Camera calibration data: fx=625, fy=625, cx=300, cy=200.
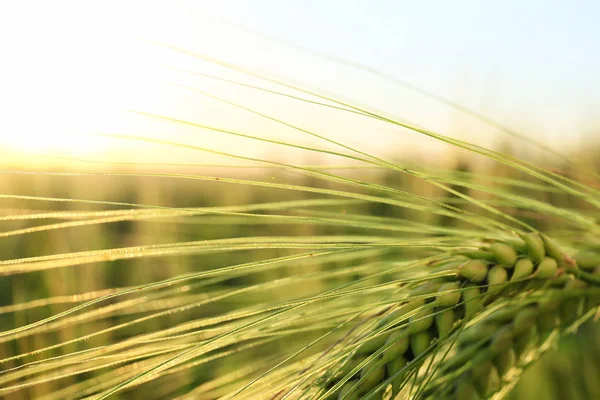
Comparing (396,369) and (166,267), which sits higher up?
(396,369)

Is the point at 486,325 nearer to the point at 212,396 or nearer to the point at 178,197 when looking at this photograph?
the point at 212,396

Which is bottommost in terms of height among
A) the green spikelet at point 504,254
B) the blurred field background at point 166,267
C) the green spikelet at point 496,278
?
the blurred field background at point 166,267

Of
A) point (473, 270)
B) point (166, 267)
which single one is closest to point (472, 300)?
point (473, 270)

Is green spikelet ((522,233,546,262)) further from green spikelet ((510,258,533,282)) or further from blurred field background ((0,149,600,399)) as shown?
blurred field background ((0,149,600,399))

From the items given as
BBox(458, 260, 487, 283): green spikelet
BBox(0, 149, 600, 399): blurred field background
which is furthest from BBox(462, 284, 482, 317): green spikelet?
BBox(0, 149, 600, 399): blurred field background

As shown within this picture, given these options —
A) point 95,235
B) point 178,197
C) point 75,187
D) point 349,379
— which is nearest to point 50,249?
point 95,235

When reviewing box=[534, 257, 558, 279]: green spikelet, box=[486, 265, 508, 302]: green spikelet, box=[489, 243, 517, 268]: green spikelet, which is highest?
box=[489, 243, 517, 268]: green spikelet

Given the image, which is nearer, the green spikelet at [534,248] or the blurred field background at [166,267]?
the green spikelet at [534,248]

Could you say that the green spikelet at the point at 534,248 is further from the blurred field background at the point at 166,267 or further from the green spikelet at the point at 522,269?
the blurred field background at the point at 166,267

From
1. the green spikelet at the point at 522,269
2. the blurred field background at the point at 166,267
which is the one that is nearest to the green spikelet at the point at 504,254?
the green spikelet at the point at 522,269

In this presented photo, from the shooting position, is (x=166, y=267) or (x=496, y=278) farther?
(x=166, y=267)

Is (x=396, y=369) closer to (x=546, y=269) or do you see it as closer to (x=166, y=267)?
(x=546, y=269)

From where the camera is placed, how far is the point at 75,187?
1469 mm

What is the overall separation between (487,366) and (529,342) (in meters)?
0.05
